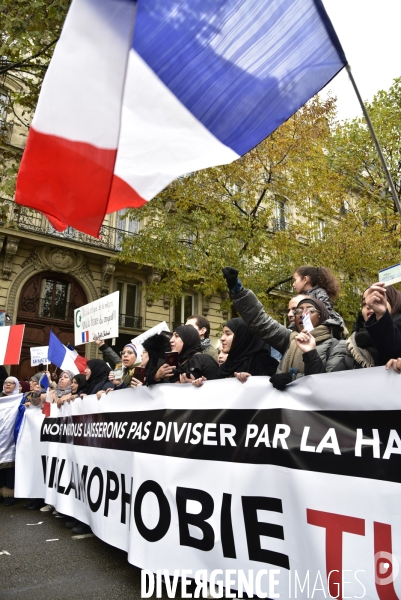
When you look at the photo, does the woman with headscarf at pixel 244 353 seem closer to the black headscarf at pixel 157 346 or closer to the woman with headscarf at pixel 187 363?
the woman with headscarf at pixel 187 363

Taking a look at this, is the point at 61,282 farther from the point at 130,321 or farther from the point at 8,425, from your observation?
the point at 8,425

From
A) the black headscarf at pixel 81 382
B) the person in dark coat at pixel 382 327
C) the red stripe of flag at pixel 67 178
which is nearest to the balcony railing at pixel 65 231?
the black headscarf at pixel 81 382

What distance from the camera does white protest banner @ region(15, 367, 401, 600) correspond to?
200cm

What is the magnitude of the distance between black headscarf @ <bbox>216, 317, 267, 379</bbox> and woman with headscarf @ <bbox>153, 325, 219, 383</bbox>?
23 centimetres

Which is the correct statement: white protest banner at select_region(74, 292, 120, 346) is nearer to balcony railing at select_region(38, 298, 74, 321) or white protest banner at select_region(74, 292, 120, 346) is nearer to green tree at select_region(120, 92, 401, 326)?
green tree at select_region(120, 92, 401, 326)

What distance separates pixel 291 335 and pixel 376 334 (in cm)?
98

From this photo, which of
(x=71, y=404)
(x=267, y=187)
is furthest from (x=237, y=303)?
(x=267, y=187)

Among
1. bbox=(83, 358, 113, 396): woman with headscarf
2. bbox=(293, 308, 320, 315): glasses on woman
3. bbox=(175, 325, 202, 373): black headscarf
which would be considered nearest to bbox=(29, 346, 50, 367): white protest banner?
bbox=(83, 358, 113, 396): woman with headscarf

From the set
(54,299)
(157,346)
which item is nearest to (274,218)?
(54,299)

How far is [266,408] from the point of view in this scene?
8.48ft

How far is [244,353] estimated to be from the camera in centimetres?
347

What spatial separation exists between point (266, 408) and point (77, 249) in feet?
52.0

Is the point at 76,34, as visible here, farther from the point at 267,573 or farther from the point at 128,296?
the point at 128,296

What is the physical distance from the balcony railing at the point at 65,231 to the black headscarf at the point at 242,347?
43.0 feet
